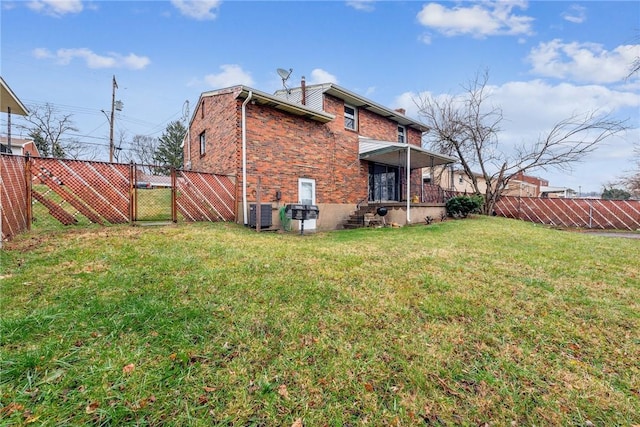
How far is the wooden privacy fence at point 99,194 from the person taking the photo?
18.0 ft

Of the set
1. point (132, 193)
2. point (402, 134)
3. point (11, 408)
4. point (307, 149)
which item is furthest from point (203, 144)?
point (11, 408)

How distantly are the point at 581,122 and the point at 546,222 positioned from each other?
581 centimetres

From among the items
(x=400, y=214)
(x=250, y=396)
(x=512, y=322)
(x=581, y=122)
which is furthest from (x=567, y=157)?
(x=250, y=396)

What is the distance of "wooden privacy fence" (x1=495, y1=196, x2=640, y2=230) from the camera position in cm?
1509

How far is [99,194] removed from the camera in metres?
7.37

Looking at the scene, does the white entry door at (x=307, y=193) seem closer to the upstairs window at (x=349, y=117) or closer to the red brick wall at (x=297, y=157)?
the red brick wall at (x=297, y=157)

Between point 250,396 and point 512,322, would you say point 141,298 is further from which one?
point 512,322

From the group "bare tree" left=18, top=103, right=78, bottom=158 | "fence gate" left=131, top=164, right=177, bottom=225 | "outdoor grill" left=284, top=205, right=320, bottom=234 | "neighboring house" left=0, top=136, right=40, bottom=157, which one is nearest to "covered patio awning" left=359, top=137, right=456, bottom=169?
"outdoor grill" left=284, top=205, right=320, bottom=234

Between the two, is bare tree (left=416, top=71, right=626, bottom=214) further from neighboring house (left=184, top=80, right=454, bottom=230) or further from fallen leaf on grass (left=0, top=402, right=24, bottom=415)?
fallen leaf on grass (left=0, top=402, right=24, bottom=415)

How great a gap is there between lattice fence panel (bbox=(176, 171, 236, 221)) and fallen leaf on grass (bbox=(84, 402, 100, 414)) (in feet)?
24.2

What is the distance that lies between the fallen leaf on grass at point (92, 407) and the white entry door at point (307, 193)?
Result: 9099mm

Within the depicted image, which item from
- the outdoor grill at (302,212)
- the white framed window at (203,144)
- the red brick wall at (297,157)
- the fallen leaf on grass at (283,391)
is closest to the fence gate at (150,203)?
the red brick wall at (297,157)

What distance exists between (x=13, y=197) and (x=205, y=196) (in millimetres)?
4292

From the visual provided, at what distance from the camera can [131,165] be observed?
24.8 ft
